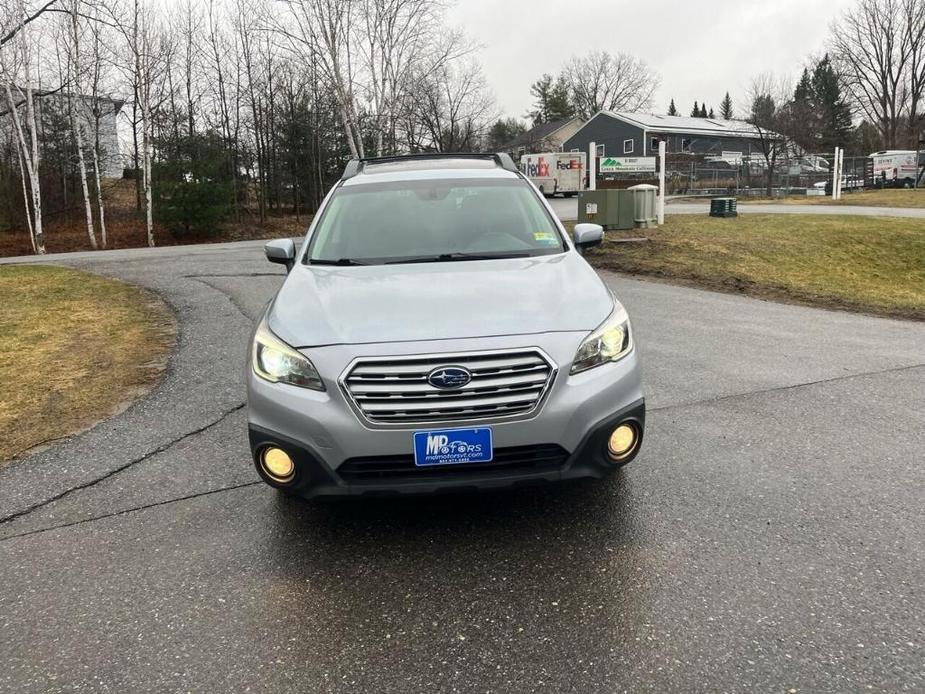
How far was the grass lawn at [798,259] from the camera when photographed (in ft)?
35.3

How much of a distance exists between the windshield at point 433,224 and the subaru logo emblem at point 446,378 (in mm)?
1342

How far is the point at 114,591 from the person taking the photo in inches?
118

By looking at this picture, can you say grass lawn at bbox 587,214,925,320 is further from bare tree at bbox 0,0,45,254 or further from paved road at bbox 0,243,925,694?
bare tree at bbox 0,0,45,254

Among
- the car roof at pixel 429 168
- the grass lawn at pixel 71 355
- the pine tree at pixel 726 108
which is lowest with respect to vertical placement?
the grass lawn at pixel 71 355

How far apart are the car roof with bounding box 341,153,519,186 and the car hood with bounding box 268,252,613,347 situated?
1.34 metres

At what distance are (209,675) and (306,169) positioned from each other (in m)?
39.8

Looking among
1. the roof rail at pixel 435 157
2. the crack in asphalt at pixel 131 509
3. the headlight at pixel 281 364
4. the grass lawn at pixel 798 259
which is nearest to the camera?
the headlight at pixel 281 364

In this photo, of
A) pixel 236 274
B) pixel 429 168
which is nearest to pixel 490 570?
pixel 429 168

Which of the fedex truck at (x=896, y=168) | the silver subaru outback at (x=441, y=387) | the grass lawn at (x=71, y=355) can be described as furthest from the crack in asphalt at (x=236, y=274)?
the fedex truck at (x=896, y=168)

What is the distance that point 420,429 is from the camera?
2.97 metres

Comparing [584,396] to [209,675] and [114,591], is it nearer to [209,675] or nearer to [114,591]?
[209,675]

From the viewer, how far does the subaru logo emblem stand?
2982 mm

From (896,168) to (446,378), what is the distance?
45.2 metres

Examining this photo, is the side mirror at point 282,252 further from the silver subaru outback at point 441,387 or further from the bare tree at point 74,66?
the bare tree at point 74,66
